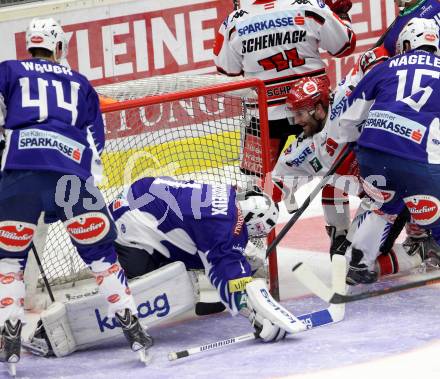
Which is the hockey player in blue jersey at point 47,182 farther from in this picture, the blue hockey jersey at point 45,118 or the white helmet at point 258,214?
the white helmet at point 258,214

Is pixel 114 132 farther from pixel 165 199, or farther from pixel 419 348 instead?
pixel 419 348

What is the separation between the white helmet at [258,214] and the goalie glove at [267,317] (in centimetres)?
30

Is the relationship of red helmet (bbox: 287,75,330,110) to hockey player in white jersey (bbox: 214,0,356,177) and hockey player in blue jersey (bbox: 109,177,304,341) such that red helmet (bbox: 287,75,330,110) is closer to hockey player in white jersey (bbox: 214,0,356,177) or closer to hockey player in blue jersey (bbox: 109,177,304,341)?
hockey player in white jersey (bbox: 214,0,356,177)

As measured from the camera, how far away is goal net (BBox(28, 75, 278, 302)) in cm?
466

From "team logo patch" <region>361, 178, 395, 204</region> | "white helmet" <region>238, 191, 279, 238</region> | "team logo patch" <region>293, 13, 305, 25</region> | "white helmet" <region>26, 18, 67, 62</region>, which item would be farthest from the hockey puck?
"team logo patch" <region>293, 13, 305, 25</region>

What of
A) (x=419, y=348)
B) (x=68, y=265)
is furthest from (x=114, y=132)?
(x=419, y=348)

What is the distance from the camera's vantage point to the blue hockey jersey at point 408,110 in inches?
170

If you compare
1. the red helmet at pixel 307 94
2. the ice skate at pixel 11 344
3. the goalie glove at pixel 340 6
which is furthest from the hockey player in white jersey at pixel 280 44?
the ice skate at pixel 11 344

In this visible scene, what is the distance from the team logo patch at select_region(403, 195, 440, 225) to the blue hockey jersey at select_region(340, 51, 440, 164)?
0.14 metres

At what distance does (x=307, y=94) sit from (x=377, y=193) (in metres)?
0.65

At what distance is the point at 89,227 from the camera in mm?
3945

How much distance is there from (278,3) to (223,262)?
155 cm

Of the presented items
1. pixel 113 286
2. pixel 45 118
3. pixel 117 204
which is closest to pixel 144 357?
pixel 113 286

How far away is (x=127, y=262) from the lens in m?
4.42
